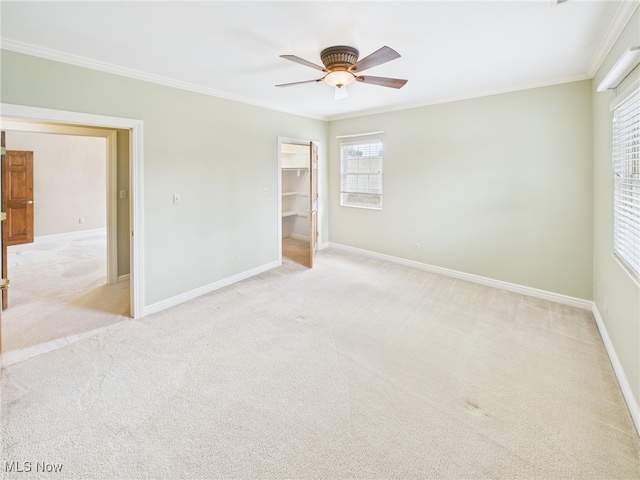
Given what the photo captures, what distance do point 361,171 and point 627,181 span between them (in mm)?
3879

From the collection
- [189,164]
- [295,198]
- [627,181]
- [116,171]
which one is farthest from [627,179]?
[295,198]

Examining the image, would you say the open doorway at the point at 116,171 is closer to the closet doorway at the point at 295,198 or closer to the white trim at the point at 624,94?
the closet doorway at the point at 295,198

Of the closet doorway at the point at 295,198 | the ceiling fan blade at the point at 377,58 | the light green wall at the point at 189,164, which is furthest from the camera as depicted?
the closet doorway at the point at 295,198

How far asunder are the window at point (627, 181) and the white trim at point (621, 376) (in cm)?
78

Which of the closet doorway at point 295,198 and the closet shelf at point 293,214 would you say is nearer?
the closet doorway at point 295,198

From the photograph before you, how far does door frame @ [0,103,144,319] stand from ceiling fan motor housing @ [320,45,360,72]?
206 cm

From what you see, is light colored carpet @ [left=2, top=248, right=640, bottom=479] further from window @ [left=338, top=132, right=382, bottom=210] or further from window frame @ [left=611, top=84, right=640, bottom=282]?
window @ [left=338, top=132, right=382, bottom=210]

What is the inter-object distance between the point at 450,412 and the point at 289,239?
Answer: 5807mm

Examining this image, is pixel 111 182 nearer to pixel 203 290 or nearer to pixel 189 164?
pixel 189 164

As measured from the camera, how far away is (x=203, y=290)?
4.05 meters

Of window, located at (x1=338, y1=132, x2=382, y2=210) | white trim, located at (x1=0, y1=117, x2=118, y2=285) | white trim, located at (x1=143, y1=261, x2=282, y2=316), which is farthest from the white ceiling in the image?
white trim, located at (x1=143, y1=261, x2=282, y2=316)

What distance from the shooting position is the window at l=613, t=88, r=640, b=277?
2109 mm

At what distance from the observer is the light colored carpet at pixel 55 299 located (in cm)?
296

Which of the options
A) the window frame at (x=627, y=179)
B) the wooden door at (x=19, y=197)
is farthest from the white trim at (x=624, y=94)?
the wooden door at (x=19, y=197)
